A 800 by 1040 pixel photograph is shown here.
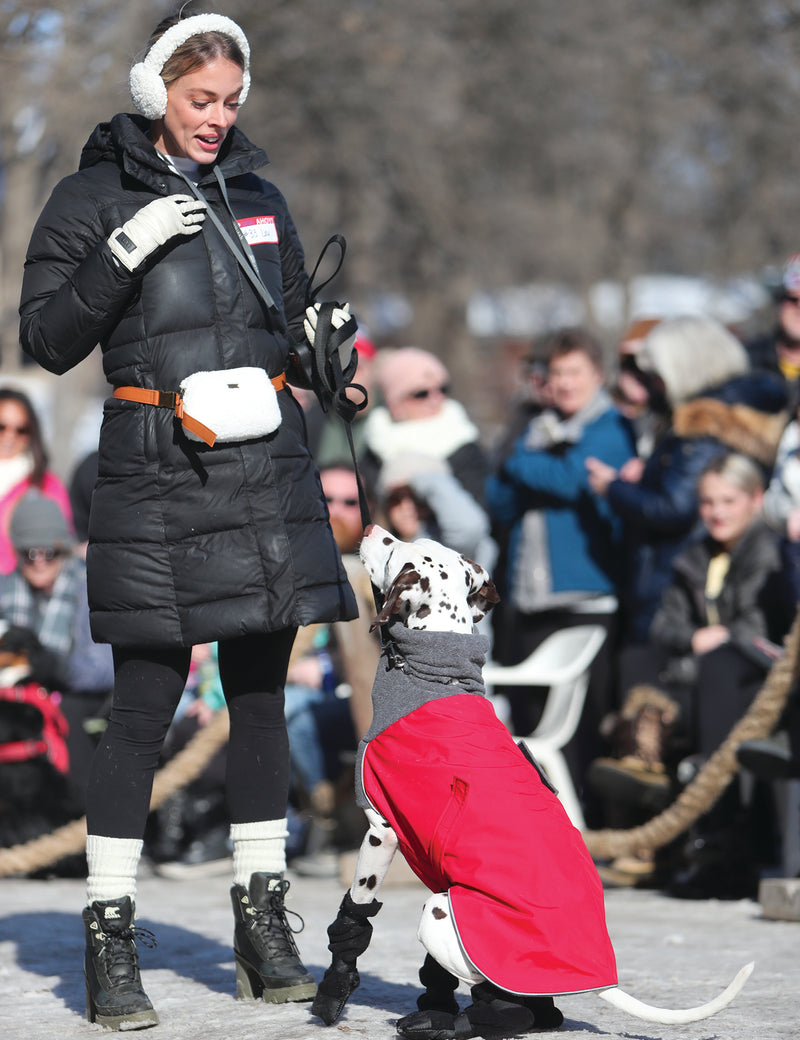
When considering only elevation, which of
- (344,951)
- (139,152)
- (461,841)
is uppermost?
(139,152)

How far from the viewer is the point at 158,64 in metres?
3.71

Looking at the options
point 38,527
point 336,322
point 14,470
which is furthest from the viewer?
point 14,470

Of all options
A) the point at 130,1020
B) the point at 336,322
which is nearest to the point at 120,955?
the point at 130,1020

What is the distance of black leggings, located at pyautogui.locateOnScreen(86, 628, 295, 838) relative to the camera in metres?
3.75

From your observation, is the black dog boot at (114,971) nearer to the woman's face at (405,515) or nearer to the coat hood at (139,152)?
the coat hood at (139,152)

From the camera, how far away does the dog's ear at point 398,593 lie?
11.4 ft

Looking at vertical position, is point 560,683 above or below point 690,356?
below

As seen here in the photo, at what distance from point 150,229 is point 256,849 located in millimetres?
1514

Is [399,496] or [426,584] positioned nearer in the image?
[426,584]

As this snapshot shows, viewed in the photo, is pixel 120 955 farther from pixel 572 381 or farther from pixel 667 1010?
pixel 572 381

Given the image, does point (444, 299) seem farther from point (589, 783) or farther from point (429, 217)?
point (589, 783)

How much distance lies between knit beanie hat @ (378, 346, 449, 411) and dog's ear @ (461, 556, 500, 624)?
3546mm

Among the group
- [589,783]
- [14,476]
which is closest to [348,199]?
[14,476]

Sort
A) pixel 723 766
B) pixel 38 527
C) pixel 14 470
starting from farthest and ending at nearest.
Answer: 1. pixel 14 470
2. pixel 38 527
3. pixel 723 766
